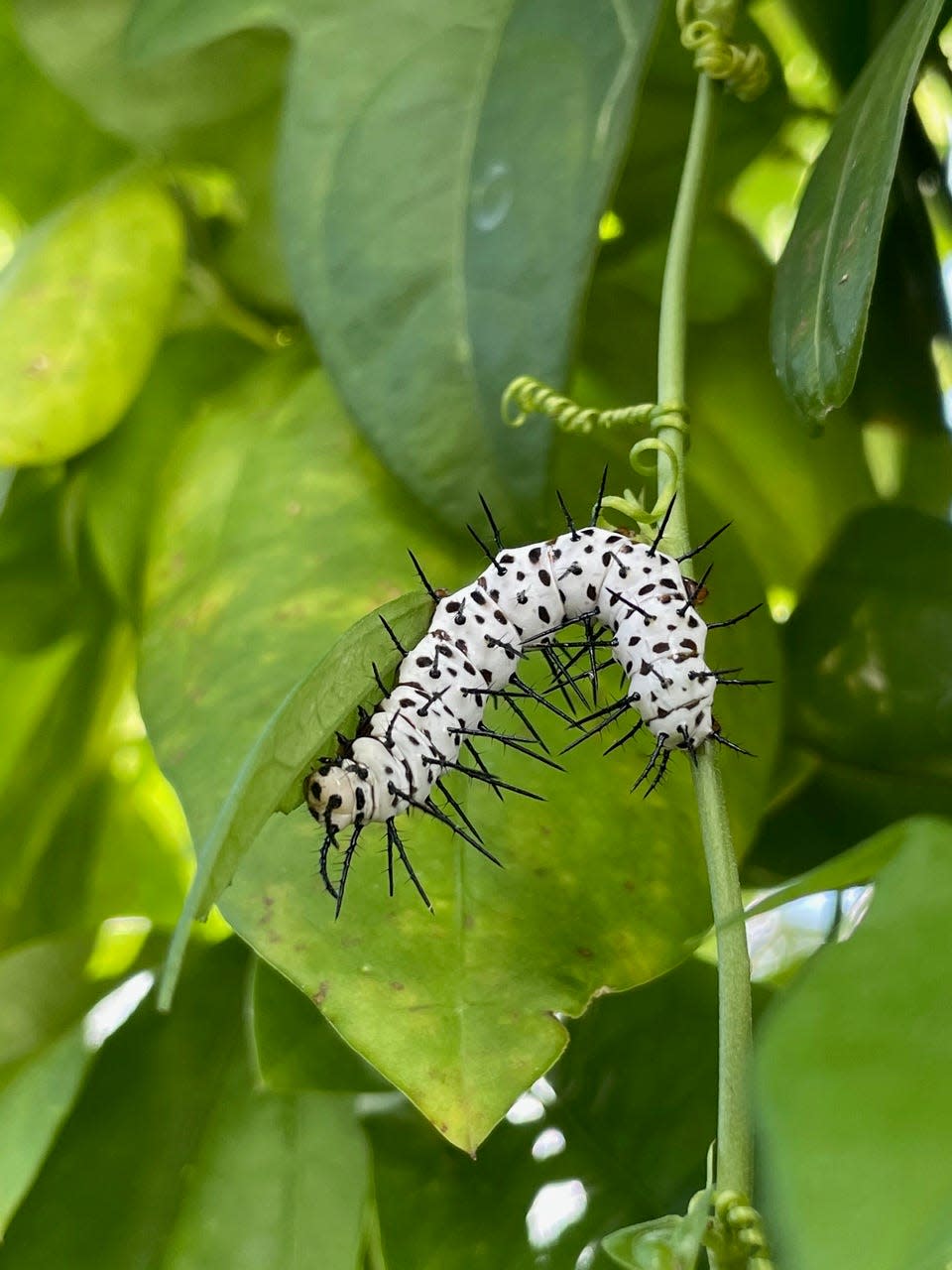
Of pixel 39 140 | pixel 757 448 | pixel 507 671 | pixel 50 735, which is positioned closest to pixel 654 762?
pixel 507 671

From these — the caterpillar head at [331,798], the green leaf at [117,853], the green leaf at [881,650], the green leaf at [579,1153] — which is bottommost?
the green leaf at [117,853]

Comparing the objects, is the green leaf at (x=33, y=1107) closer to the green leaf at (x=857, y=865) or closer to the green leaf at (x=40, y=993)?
the green leaf at (x=40, y=993)

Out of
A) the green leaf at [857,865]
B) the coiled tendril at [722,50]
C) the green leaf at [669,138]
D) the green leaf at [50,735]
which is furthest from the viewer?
the green leaf at [50,735]

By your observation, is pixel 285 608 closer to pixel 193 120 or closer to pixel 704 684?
pixel 704 684

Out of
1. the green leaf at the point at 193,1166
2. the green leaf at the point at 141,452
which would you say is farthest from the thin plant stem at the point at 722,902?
the green leaf at the point at 141,452

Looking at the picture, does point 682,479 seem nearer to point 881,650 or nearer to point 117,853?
point 881,650

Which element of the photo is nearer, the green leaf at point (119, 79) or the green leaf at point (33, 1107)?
the green leaf at point (33, 1107)

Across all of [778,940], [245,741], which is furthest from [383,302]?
[778,940]
